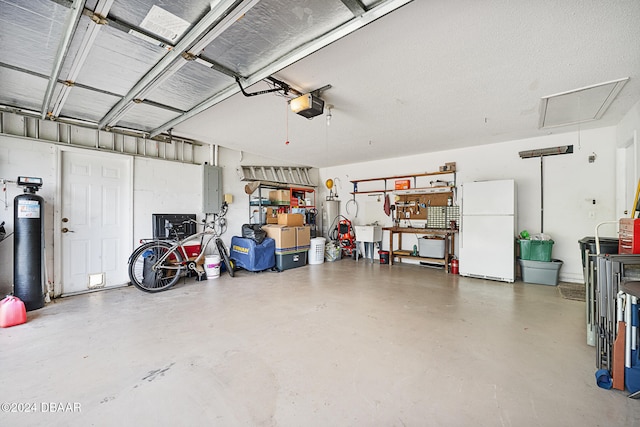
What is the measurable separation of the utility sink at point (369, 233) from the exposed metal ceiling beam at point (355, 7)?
5056mm

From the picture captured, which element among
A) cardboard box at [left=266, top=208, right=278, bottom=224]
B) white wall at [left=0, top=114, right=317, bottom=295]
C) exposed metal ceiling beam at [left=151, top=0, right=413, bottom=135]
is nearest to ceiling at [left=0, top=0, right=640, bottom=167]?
exposed metal ceiling beam at [left=151, top=0, right=413, bottom=135]

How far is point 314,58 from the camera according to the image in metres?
2.30

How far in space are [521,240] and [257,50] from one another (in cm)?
505

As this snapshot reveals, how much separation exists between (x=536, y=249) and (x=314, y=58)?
4773 millimetres

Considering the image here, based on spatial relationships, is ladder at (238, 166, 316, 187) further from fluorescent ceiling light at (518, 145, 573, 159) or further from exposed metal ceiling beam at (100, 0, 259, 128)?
fluorescent ceiling light at (518, 145, 573, 159)

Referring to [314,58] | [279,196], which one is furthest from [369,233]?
[314,58]

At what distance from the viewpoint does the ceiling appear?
5.61 ft

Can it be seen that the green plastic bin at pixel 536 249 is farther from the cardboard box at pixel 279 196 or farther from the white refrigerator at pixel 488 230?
the cardboard box at pixel 279 196

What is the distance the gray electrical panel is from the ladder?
1.97 feet

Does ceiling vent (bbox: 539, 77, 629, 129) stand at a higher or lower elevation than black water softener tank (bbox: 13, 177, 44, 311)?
higher

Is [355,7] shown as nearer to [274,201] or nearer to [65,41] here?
[65,41]

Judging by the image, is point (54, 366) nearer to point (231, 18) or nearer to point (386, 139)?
Answer: point (231, 18)

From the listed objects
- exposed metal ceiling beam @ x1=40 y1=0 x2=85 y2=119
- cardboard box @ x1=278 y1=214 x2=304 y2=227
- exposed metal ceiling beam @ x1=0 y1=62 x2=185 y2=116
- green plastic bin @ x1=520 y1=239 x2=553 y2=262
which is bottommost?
green plastic bin @ x1=520 y1=239 x2=553 y2=262

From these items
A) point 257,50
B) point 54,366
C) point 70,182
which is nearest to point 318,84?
point 257,50
